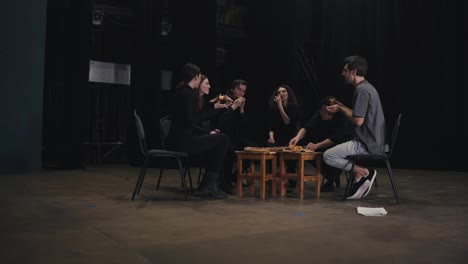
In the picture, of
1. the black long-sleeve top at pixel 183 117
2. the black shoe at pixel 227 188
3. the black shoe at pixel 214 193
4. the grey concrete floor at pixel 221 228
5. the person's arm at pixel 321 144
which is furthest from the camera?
the black shoe at pixel 227 188

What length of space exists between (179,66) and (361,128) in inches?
180

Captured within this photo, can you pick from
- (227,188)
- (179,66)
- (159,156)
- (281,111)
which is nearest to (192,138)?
(159,156)

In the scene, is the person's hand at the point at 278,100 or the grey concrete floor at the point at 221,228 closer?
the grey concrete floor at the point at 221,228

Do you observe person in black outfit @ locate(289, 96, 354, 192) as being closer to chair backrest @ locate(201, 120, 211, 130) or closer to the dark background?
chair backrest @ locate(201, 120, 211, 130)

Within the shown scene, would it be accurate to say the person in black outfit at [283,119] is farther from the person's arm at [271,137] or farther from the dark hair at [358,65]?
the dark hair at [358,65]

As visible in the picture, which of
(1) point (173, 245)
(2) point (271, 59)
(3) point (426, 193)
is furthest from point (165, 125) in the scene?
(2) point (271, 59)

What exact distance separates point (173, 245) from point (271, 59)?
7.07m

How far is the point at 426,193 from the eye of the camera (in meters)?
5.44

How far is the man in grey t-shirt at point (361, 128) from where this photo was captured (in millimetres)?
4625

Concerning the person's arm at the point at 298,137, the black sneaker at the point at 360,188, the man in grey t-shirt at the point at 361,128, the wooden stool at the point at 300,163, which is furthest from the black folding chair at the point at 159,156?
the black sneaker at the point at 360,188

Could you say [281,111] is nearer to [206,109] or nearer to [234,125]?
[234,125]

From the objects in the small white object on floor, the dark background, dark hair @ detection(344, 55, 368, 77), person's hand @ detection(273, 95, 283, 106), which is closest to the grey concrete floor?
the small white object on floor

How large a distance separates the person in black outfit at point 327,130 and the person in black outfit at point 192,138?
0.95 m

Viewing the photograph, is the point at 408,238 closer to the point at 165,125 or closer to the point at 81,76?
the point at 165,125
